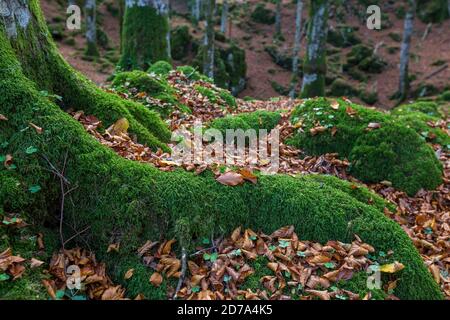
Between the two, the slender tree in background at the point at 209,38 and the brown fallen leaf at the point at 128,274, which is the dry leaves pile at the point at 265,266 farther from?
the slender tree in background at the point at 209,38

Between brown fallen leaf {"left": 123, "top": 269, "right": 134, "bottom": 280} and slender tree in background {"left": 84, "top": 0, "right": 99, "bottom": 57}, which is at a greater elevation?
slender tree in background {"left": 84, "top": 0, "right": 99, "bottom": 57}

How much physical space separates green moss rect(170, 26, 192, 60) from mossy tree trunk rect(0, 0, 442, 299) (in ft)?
62.7

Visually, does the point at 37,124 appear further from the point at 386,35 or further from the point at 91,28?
the point at 386,35

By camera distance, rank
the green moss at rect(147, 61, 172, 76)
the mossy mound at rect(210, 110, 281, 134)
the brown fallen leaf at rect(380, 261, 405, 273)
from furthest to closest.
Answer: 1. the green moss at rect(147, 61, 172, 76)
2. the mossy mound at rect(210, 110, 281, 134)
3. the brown fallen leaf at rect(380, 261, 405, 273)

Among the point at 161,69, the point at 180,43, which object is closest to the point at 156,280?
the point at 161,69

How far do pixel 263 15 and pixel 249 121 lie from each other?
28.6 m

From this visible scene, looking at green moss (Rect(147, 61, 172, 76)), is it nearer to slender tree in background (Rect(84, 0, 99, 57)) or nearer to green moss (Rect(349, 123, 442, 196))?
green moss (Rect(349, 123, 442, 196))

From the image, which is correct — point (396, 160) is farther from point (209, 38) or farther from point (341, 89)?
point (341, 89)

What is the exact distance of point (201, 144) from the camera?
5137mm

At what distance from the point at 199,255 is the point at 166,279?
35 centimetres

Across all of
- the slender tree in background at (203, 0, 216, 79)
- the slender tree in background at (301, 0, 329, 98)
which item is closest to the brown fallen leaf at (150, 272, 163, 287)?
the slender tree in background at (301, 0, 329, 98)

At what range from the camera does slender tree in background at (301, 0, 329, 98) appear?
12531 mm

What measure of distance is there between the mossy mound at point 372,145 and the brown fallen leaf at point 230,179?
8.42ft
